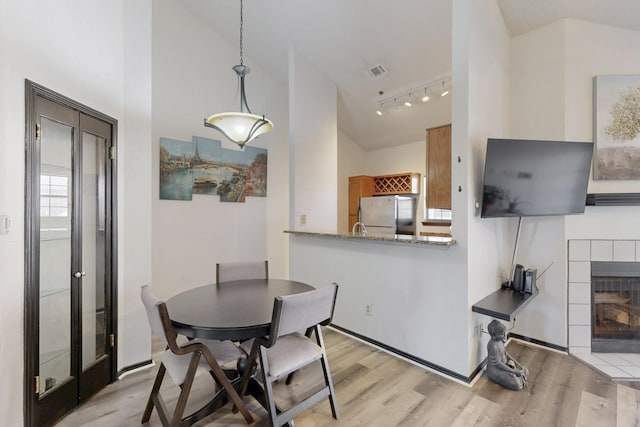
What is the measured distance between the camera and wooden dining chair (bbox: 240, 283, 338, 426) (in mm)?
1541

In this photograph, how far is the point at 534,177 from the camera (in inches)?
93.9

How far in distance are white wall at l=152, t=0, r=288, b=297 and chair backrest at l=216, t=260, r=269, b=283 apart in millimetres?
1511

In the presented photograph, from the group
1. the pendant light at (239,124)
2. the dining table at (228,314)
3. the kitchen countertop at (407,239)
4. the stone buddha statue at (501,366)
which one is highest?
the pendant light at (239,124)

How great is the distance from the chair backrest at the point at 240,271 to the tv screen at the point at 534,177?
1.93 m

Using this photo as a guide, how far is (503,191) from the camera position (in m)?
2.30

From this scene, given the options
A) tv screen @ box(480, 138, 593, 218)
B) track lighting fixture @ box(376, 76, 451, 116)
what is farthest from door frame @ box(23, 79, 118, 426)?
track lighting fixture @ box(376, 76, 451, 116)

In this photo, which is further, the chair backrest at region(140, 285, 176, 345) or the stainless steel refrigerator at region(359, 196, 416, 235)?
the stainless steel refrigerator at region(359, 196, 416, 235)

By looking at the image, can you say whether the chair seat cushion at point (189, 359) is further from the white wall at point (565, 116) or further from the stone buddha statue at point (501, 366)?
the white wall at point (565, 116)

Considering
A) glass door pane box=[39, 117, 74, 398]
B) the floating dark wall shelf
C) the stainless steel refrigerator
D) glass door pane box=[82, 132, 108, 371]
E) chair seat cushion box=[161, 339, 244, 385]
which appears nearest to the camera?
chair seat cushion box=[161, 339, 244, 385]

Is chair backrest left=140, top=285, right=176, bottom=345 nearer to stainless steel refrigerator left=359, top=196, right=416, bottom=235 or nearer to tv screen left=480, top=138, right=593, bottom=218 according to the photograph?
tv screen left=480, top=138, right=593, bottom=218

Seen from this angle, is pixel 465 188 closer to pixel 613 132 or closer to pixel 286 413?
pixel 613 132

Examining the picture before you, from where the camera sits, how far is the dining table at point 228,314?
4.98 feet

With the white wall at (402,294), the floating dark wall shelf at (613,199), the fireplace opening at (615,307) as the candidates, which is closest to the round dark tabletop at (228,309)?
the white wall at (402,294)

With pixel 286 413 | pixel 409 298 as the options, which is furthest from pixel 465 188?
pixel 286 413
